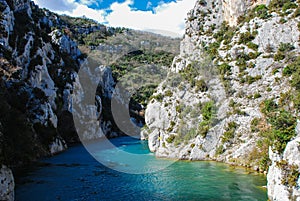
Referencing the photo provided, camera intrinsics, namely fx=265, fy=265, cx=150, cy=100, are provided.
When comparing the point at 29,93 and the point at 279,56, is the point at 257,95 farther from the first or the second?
the point at 29,93

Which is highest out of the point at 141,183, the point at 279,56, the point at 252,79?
the point at 279,56

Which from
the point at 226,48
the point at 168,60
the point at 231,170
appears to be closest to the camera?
the point at 231,170

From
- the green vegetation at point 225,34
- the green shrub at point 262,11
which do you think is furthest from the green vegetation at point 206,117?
the green shrub at point 262,11

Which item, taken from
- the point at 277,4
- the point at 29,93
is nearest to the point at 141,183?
the point at 29,93

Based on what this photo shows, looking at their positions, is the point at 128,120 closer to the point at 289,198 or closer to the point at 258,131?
the point at 258,131

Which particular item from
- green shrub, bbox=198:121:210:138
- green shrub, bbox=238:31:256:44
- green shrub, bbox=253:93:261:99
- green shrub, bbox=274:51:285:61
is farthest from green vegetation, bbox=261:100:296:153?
green shrub, bbox=238:31:256:44

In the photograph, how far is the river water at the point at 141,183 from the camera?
21203 mm

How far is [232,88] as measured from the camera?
3909 cm

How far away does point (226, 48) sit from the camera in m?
44.8

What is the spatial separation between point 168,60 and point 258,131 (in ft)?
282

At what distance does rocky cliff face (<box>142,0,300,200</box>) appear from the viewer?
32094 mm

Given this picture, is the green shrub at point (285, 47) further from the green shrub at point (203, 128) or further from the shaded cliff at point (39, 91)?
the shaded cliff at point (39, 91)

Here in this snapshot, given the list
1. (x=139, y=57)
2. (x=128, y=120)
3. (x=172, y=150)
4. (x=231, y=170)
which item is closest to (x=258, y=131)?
(x=231, y=170)

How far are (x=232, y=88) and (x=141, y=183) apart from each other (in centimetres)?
2124
